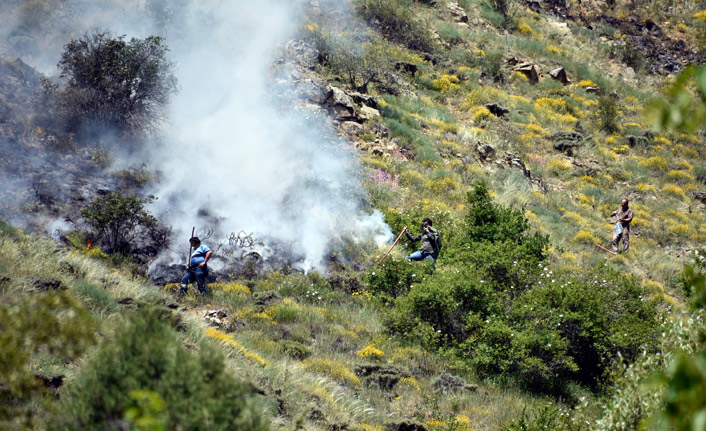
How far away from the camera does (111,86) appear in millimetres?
14633

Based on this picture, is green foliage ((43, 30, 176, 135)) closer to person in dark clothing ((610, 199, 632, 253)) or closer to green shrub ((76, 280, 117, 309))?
green shrub ((76, 280, 117, 309))

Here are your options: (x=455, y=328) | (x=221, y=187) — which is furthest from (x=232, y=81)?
(x=455, y=328)

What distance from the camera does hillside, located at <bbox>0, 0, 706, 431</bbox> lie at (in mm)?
4449

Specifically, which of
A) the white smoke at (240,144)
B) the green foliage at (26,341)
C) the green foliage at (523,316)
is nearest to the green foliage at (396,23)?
the white smoke at (240,144)

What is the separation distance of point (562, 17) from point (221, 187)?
3143 centimetres

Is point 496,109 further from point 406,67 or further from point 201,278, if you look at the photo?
point 201,278

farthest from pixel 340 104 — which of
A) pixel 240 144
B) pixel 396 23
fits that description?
pixel 396 23

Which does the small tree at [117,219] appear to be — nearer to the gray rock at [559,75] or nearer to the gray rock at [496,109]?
the gray rock at [496,109]

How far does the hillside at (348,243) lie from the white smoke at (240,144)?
0.08 metres

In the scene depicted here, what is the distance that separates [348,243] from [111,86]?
746 cm

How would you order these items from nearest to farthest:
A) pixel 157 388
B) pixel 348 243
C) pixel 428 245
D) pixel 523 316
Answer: pixel 157 388, pixel 523 316, pixel 428 245, pixel 348 243

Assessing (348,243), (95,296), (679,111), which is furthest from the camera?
(348,243)

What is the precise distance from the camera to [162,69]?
52.2 feet

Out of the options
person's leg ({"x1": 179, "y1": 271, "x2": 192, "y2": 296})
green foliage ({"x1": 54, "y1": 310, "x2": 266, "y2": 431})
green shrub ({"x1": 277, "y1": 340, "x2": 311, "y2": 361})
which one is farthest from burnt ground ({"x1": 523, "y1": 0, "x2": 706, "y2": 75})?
green foliage ({"x1": 54, "y1": 310, "x2": 266, "y2": 431})
